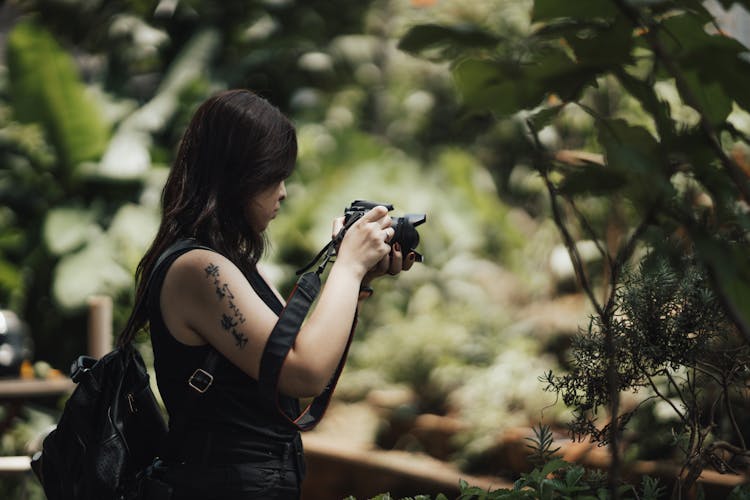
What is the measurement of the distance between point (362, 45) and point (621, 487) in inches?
317

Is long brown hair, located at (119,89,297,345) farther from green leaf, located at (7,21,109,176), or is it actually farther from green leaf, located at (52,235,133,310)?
green leaf, located at (7,21,109,176)

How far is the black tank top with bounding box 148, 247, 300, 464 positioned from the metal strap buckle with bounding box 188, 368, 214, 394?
0.08 feet

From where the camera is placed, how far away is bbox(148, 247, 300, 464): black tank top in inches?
66.3

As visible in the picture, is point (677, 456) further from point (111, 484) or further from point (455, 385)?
point (111, 484)

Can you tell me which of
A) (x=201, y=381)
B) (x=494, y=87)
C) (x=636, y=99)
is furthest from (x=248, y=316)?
(x=636, y=99)

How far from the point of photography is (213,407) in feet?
5.56

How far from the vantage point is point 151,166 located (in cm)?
747

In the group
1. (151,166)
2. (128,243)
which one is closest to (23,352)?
(128,243)

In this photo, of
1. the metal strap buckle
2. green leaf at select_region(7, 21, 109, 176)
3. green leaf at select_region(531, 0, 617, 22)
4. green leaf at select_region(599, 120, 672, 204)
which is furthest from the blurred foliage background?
green leaf at select_region(531, 0, 617, 22)

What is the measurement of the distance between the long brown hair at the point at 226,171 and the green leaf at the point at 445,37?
54cm

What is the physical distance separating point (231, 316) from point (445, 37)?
644mm

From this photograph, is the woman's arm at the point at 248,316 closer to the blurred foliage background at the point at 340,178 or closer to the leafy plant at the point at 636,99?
the leafy plant at the point at 636,99

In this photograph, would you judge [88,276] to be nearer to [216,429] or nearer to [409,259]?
[409,259]

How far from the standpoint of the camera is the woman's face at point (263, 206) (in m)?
1.78
